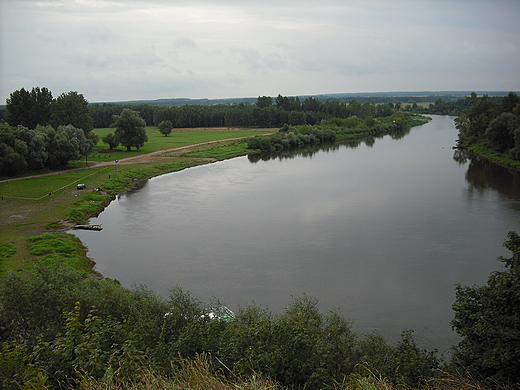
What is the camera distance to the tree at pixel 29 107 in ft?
167

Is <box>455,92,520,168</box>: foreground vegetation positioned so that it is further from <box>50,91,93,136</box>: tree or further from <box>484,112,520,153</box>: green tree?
<box>50,91,93,136</box>: tree

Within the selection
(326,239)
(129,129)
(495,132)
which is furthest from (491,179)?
(129,129)

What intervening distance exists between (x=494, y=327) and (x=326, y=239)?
12.8m

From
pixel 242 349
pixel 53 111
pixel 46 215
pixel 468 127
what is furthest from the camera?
pixel 468 127

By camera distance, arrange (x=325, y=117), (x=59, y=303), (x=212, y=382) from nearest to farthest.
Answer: (x=212, y=382)
(x=59, y=303)
(x=325, y=117)

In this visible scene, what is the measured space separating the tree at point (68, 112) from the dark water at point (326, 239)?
17435 mm

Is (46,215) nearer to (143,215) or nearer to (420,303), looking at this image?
(143,215)

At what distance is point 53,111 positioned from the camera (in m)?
50.0

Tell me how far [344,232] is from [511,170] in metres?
27.5

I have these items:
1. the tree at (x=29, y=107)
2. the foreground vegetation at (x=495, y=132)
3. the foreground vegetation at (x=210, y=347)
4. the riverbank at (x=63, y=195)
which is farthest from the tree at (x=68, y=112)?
the foreground vegetation at (x=495, y=132)

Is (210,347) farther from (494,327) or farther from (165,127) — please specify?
(165,127)

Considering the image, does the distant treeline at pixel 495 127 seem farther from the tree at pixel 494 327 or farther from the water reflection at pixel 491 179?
the tree at pixel 494 327

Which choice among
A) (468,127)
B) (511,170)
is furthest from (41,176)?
(468,127)

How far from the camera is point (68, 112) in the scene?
49.6 m
